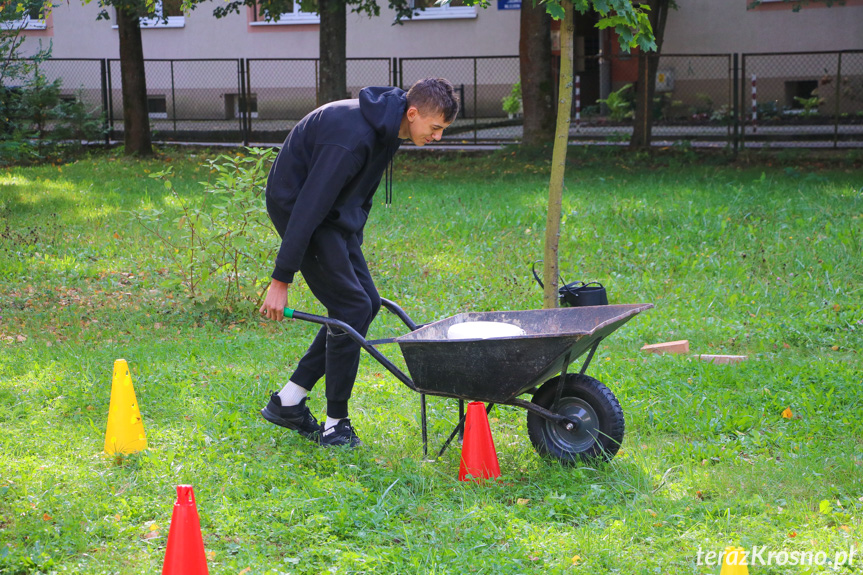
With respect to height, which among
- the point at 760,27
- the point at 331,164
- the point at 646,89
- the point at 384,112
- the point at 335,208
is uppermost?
the point at 760,27

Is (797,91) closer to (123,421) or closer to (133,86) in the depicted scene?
(133,86)

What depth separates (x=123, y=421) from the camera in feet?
12.8

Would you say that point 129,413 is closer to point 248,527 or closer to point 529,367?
point 248,527

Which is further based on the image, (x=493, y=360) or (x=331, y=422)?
(x=331, y=422)

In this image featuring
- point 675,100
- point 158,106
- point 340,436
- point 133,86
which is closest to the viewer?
point 340,436

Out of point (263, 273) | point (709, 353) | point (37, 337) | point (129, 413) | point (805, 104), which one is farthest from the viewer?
point (805, 104)

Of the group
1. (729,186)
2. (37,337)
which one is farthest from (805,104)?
(37,337)

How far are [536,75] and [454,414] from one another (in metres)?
10.4

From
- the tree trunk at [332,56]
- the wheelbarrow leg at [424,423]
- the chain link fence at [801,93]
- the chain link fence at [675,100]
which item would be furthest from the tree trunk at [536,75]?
the wheelbarrow leg at [424,423]

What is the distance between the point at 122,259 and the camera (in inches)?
311

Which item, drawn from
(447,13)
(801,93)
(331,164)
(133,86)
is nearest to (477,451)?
(331,164)

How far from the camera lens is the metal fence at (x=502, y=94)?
17.5 m

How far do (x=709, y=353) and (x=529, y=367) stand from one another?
247cm
